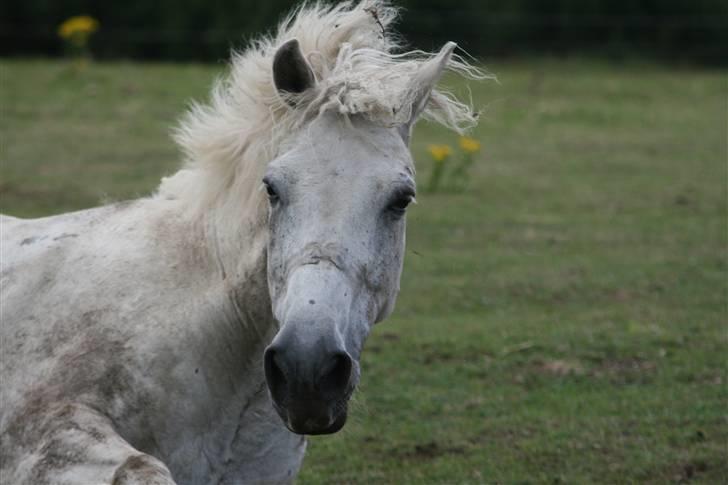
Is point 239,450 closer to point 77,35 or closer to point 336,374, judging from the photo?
point 336,374

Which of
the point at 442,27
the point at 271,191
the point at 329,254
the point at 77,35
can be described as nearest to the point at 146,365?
the point at 271,191

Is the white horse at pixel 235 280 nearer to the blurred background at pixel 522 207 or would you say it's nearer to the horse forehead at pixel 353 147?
the horse forehead at pixel 353 147

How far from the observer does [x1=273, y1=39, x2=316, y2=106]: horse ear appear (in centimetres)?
338

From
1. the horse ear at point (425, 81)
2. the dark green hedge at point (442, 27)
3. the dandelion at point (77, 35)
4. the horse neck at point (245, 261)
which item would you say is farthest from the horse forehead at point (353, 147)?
the dark green hedge at point (442, 27)

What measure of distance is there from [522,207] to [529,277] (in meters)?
2.74

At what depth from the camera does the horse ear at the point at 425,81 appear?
3.48m

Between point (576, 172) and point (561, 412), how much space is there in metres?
7.48

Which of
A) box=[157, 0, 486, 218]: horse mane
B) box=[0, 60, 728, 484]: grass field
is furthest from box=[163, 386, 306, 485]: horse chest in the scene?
box=[157, 0, 486, 218]: horse mane

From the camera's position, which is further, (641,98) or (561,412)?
(641,98)

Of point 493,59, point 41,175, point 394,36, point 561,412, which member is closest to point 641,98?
point 493,59

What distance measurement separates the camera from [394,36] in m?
4.04

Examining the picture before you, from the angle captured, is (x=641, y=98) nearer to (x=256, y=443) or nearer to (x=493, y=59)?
(x=493, y=59)

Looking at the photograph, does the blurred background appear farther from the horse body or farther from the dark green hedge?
the horse body

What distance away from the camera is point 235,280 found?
3678 millimetres
